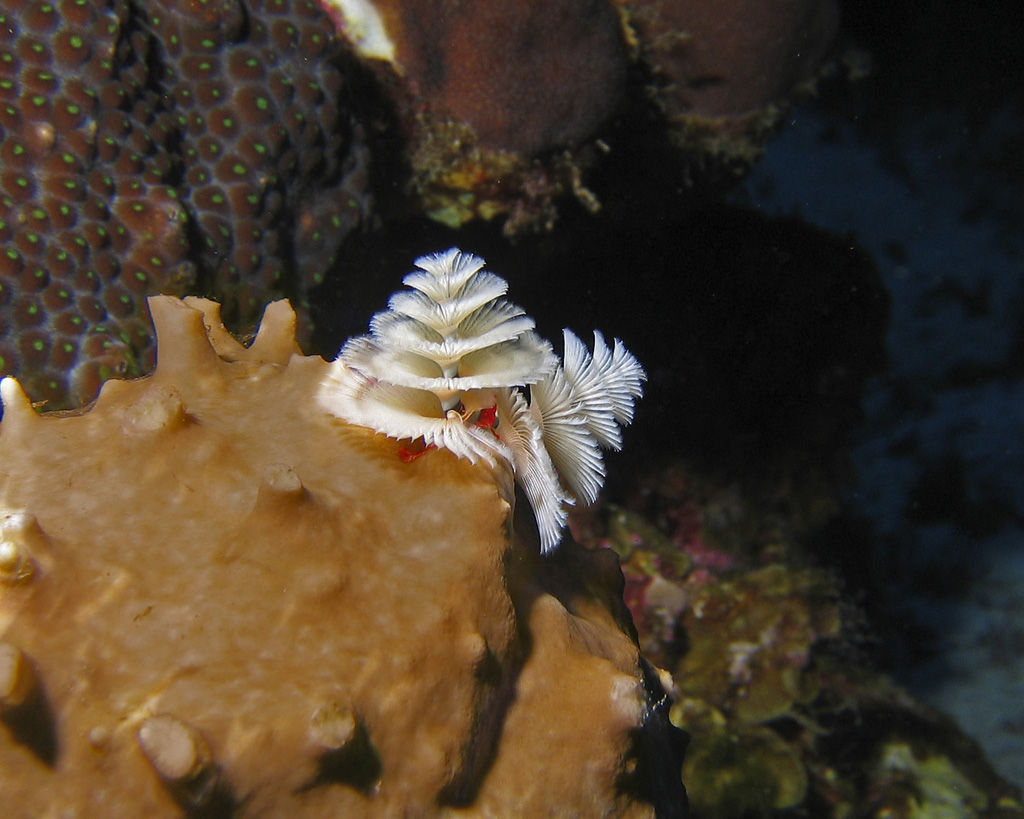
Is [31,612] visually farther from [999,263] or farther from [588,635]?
[999,263]

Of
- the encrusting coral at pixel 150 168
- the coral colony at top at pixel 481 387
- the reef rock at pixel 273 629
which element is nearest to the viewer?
the reef rock at pixel 273 629

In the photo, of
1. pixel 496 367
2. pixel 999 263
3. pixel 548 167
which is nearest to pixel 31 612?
pixel 496 367

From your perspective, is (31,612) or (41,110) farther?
(41,110)

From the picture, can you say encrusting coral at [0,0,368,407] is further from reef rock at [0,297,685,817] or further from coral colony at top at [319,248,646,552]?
Result: coral colony at top at [319,248,646,552]

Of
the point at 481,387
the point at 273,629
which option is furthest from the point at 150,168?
the point at 273,629

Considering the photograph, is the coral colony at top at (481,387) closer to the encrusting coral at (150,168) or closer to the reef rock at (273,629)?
the reef rock at (273,629)

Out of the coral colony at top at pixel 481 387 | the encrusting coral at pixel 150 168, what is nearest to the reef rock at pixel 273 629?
the coral colony at top at pixel 481 387

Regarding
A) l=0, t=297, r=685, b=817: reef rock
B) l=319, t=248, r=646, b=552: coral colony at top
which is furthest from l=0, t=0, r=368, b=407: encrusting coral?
l=319, t=248, r=646, b=552: coral colony at top
